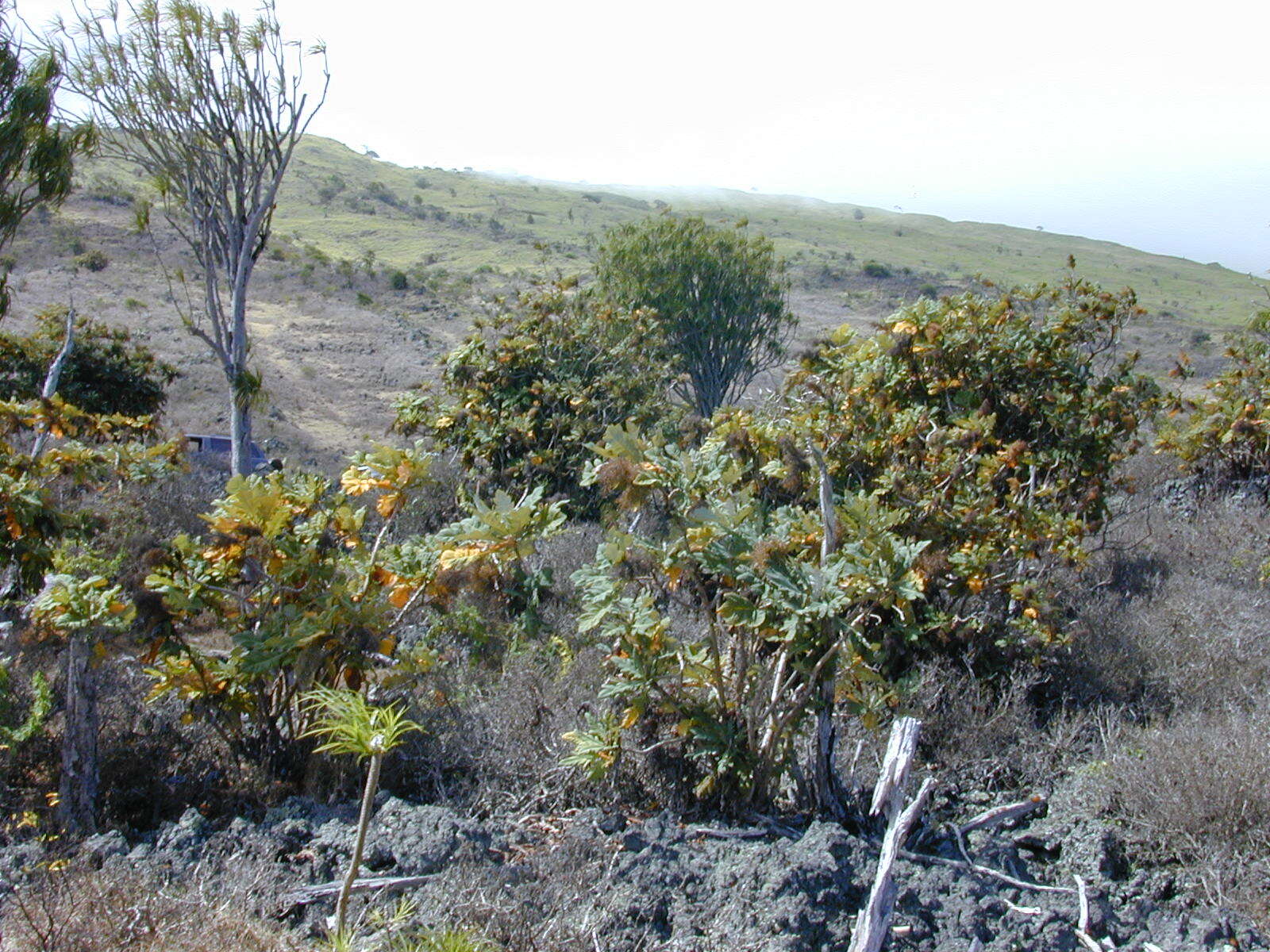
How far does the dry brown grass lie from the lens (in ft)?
7.41

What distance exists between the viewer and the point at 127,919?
2.35 metres

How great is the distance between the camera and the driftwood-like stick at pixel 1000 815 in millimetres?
3189

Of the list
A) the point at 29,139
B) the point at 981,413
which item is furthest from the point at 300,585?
the point at 29,139

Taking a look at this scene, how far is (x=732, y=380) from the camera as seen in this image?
56.4 feet

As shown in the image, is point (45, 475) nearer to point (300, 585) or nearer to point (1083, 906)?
point (300, 585)

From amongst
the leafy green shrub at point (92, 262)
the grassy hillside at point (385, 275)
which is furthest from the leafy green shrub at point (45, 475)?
the leafy green shrub at point (92, 262)

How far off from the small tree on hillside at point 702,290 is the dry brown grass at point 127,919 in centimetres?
1380

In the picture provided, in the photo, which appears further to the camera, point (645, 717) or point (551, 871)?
point (645, 717)

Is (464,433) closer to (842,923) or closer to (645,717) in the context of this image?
(645,717)

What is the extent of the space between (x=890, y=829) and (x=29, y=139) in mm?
8534

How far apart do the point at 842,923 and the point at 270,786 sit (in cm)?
193

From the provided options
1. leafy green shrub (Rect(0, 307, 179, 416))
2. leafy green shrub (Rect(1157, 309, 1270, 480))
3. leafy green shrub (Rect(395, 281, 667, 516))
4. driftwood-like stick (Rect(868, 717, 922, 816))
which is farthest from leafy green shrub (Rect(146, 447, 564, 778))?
leafy green shrub (Rect(0, 307, 179, 416))

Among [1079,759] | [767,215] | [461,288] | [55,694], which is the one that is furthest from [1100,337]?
[767,215]

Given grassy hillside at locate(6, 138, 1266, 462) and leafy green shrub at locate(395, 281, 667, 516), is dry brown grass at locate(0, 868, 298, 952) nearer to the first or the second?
leafy green shrub at locate(395, 281, 667, 516)
